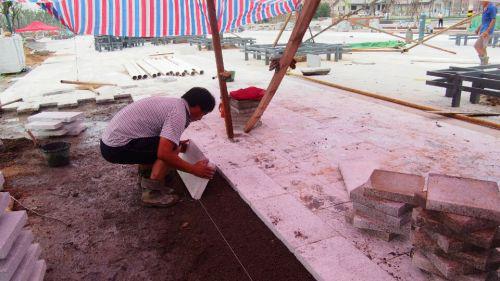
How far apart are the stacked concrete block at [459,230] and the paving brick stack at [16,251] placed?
2.50m

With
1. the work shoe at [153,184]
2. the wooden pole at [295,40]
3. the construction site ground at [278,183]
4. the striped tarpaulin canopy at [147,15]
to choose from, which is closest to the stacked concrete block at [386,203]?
the construction site ground at [278,183]

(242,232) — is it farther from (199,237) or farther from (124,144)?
(124,144)

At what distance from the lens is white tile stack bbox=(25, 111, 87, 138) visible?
592 cm

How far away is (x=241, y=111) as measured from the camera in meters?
5.77

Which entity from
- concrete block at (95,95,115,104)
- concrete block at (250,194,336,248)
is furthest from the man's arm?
concrete block at (95,95,115,104)

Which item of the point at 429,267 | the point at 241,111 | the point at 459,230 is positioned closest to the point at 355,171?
the point at 429,267

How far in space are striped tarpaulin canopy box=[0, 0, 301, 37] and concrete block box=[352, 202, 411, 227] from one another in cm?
404

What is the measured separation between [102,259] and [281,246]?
144 centimetres

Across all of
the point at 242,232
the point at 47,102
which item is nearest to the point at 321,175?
the point at 242,232

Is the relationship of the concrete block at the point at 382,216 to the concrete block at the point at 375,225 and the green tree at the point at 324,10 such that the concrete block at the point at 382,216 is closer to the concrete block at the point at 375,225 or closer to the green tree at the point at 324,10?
the concrete block at the point at 375,225

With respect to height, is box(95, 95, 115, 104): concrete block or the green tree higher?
the green tree

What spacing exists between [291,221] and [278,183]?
798 mm

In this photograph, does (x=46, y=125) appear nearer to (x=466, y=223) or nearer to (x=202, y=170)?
(x=202, y=170)

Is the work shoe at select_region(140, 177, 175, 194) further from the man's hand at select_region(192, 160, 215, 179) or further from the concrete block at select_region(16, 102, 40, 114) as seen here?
the concrete block at select_region(16, 102, 40, 114)
